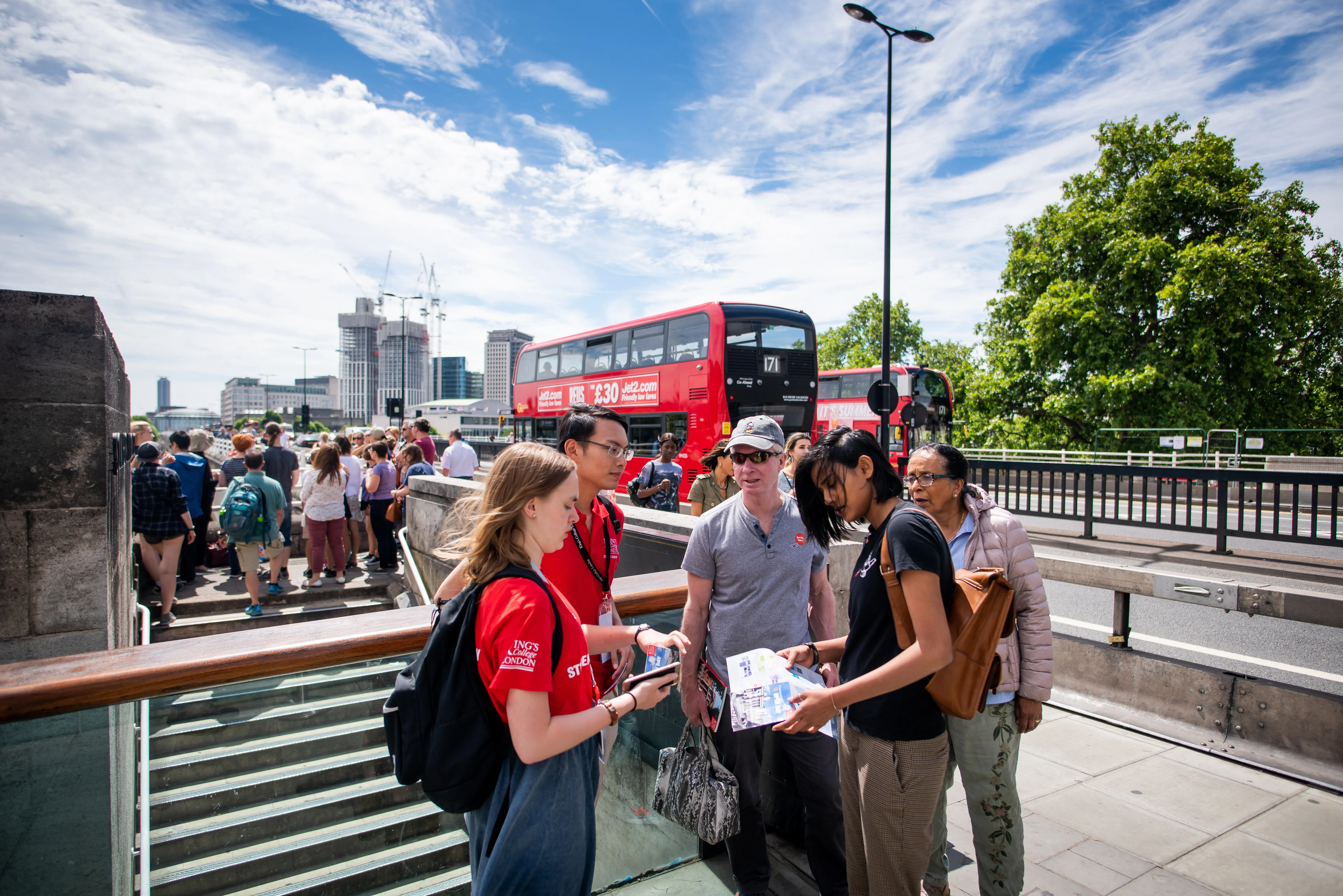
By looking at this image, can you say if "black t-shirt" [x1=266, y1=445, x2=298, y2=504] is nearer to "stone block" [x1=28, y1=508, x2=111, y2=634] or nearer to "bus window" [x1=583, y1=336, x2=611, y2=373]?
"stone block" [x1=28, y1=508, x2=111, y2=634]

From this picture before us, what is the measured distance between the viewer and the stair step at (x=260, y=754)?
2068 mm

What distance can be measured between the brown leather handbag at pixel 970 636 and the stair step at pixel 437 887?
165 centimetres

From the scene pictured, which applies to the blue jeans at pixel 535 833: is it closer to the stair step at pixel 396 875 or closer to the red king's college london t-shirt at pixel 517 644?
the red king's college london t-shirt at pixel 517 644

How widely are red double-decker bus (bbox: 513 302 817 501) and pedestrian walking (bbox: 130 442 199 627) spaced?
22.3 ft

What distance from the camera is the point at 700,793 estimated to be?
Answer: 7.57 ft

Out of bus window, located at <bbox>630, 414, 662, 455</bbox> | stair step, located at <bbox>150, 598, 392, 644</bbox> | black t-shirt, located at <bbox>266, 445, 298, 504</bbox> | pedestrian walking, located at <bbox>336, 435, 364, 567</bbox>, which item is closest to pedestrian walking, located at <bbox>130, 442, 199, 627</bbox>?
stair step, located at <bbox>150, 598, 392, 644</bbox>

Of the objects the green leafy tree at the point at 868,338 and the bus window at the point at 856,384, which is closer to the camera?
the bus window at the point at 856,384

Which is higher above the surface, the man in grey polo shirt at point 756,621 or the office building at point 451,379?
the office building at point 451,379

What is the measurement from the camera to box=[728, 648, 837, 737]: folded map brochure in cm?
197

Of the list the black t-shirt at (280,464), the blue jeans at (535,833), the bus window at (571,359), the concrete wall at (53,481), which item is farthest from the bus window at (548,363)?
the blue jeans at (535,833)

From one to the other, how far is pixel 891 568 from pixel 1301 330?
28.8m

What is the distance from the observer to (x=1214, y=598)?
3.86m

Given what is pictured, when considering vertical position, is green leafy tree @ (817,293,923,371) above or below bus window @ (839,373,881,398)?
above

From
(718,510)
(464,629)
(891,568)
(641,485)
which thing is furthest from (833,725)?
(641,485)
